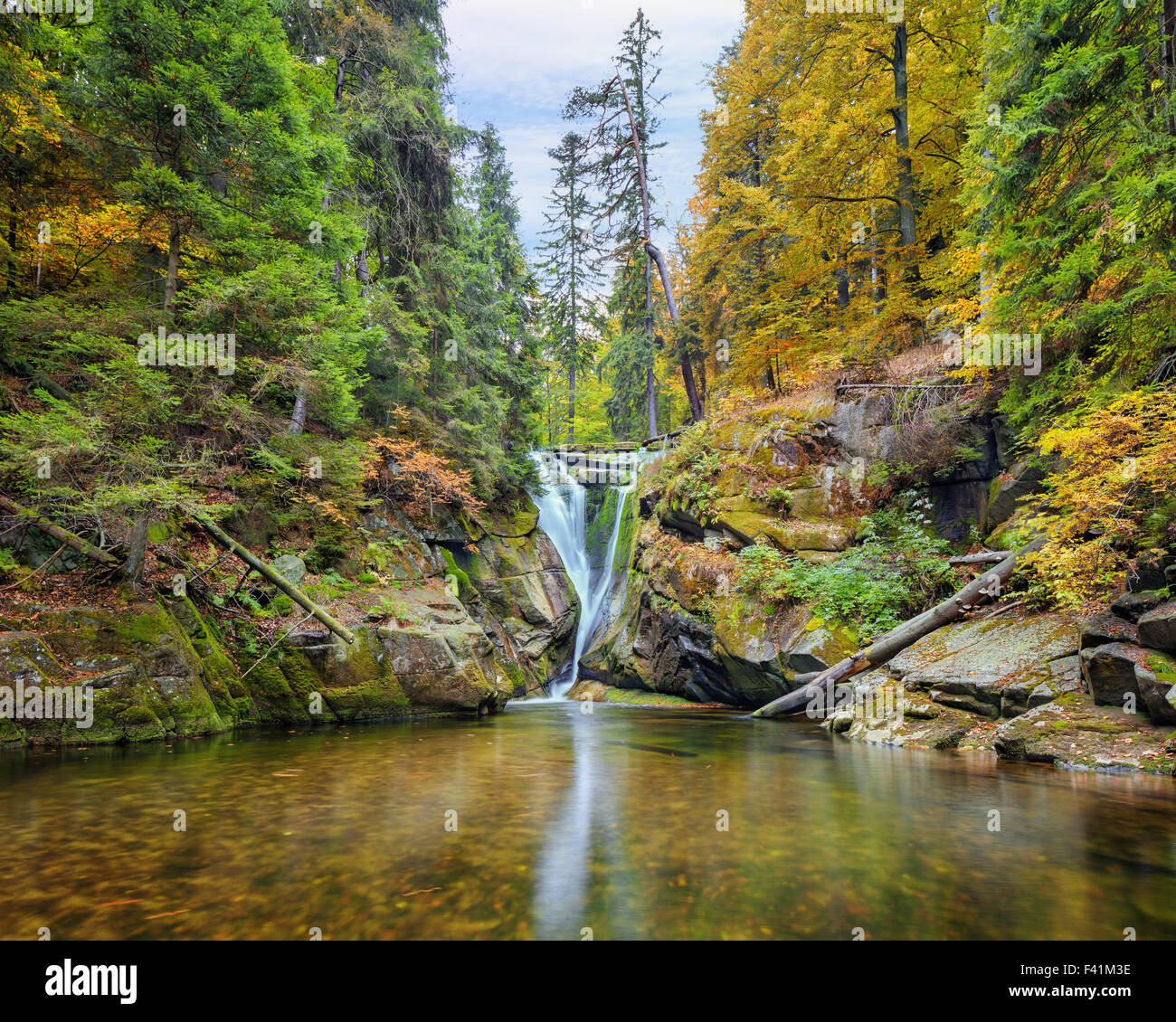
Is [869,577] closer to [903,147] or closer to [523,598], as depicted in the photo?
[523,598]

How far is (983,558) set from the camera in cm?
884

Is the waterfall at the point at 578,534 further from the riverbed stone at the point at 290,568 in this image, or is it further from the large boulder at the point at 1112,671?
the large boulder at the point at 1112,671

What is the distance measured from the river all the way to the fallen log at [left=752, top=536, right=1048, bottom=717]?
76.3 inches

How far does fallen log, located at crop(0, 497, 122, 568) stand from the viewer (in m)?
7.16

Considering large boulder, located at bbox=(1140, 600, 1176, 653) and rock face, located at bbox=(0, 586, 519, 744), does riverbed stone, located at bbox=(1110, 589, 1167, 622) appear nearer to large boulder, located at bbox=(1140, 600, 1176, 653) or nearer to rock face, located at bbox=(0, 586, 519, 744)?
large boulder, located at bbox=(1140, 600, 1176, 653)

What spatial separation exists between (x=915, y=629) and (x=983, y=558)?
157 centimetres

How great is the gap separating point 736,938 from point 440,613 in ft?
31.4

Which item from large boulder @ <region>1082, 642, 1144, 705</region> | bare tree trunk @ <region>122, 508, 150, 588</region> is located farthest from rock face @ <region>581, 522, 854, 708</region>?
bare tree trunk @ <region>122, 508, 150, 588</region>

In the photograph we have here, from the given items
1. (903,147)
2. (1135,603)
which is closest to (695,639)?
(1135,603)

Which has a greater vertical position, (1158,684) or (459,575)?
(459,575)

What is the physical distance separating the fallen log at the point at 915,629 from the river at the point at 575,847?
194 cm

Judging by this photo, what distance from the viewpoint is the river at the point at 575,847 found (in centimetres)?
298

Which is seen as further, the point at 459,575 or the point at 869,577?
the point at 459,575
